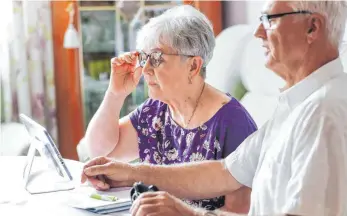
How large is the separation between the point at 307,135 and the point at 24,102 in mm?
2350

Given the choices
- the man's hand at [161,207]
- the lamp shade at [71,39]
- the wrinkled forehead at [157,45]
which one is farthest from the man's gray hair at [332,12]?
the lamp shade at [71,39]

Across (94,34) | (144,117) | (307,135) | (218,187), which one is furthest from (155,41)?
(94,34)

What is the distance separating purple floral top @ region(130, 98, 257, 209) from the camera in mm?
1717

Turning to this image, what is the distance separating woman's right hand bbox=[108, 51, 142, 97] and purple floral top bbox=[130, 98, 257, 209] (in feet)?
0.29

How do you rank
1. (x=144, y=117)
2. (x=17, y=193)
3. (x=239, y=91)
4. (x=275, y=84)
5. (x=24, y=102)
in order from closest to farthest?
(x=17, y=193) → (x=144, y=117) → (x=275, y=84) → (x=239, y=91) → (x=24, y=102)

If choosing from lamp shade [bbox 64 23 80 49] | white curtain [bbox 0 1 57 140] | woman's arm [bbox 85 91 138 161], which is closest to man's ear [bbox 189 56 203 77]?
woman's arm [bbox 85 91 138 161]

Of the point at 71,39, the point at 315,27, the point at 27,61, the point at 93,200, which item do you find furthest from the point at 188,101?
the point at 27,61

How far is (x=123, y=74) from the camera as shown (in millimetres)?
1954

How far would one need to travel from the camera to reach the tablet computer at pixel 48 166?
1699 millimetres

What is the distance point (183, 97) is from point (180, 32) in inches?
7.9

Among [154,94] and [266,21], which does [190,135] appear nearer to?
[154,94]

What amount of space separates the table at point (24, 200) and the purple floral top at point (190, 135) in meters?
0.25

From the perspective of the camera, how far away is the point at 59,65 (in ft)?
11.1

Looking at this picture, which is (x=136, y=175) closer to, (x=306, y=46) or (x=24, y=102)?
(x=306, y=46)
